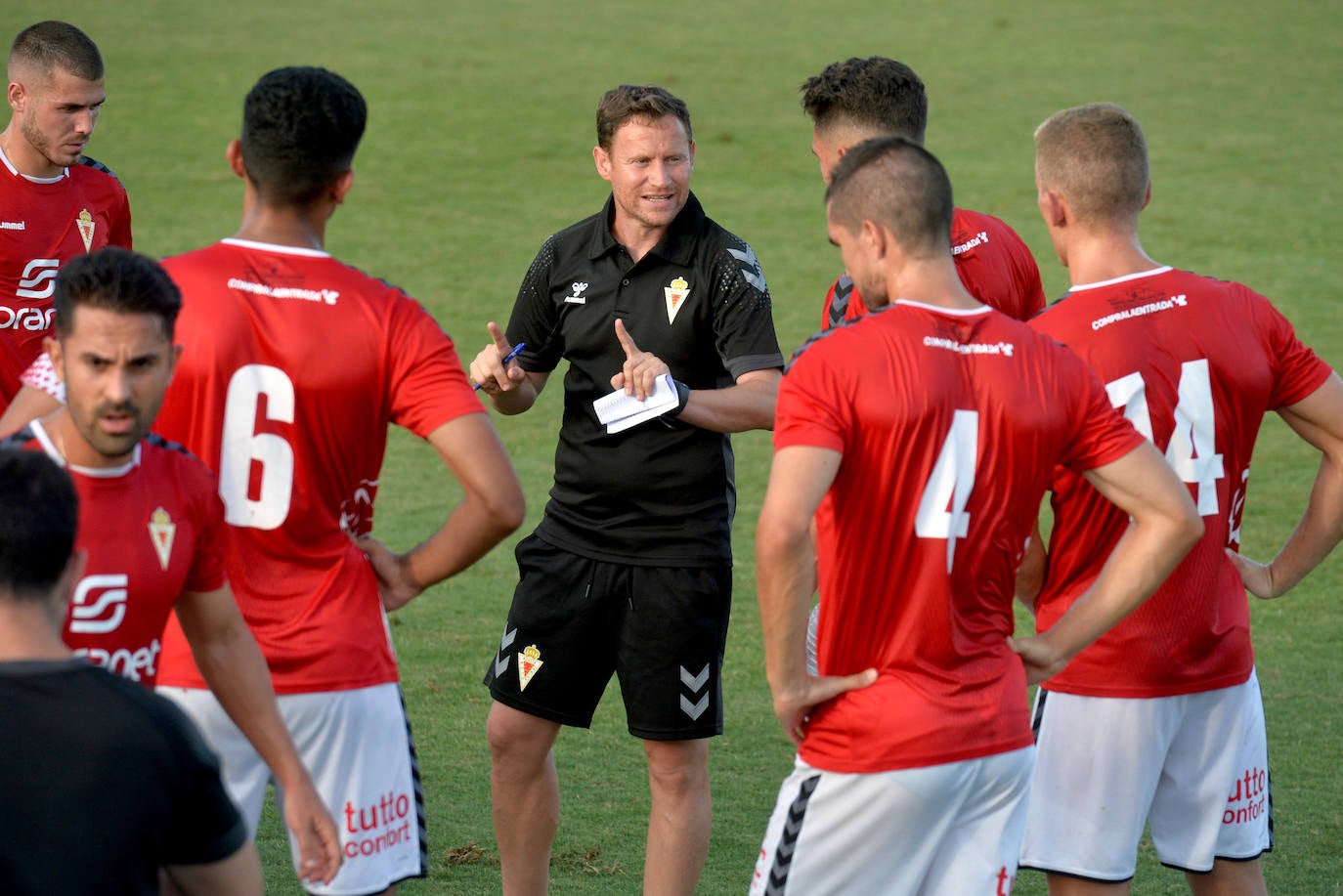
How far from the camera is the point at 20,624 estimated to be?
2.42 metres

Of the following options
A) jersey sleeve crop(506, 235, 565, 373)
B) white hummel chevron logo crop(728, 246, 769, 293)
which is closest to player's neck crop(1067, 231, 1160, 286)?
white hummel chevron logo crop(728, 246, 769, 293)

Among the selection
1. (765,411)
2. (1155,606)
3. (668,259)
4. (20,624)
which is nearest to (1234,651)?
(1155,606)

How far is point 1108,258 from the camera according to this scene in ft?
12.7

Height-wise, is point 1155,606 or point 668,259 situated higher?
point 668,259

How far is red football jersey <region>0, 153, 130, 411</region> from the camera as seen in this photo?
594 cm

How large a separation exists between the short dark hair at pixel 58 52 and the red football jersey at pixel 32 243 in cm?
43

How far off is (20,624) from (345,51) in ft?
63.9

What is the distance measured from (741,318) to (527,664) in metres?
1.24

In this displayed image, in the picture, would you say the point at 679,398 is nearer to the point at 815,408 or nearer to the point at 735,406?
the point at 735,406

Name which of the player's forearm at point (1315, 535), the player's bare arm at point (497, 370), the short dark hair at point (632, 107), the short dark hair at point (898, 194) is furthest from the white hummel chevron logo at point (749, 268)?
the player's forearm at point (1315, 535)

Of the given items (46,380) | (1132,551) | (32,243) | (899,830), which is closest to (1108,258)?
(1132,551)

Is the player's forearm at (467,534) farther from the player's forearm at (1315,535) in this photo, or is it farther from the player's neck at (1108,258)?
the player's forearm at (1315,535)

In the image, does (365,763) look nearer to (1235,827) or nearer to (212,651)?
(212,651)

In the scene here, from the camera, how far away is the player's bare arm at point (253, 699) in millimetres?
3123
